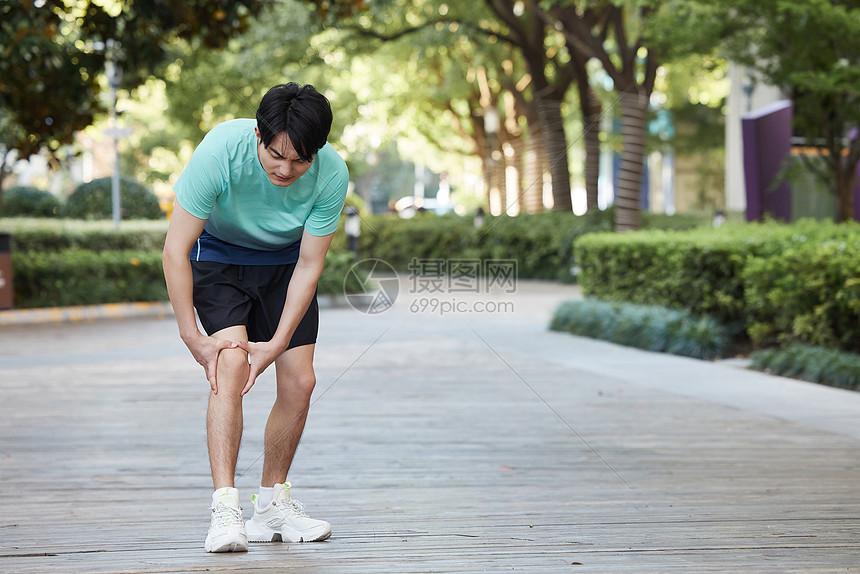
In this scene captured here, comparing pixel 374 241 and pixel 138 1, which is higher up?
pixel 138 1

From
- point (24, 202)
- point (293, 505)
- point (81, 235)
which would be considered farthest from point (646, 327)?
point (24, 202)

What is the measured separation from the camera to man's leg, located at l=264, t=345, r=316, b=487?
3715 millimetres

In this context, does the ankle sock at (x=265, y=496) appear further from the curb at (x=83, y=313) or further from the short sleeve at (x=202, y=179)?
the curb at (x=83, y=313)

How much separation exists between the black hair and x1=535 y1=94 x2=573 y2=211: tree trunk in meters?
19.8

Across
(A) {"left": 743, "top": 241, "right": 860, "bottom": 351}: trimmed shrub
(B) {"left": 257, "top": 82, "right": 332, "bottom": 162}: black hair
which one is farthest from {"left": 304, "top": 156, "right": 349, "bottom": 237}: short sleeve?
(A) {"left": 743, "top": 241, "right": 860, "bottom": 351}: trimmed shrub

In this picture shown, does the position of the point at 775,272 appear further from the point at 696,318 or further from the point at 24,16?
the point at 24,16

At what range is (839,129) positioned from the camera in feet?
38.8

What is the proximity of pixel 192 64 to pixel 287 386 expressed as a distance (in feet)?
57.8

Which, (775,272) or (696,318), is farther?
(696,318)

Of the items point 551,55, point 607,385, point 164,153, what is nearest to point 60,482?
point 607,385

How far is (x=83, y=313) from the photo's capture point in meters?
14.9

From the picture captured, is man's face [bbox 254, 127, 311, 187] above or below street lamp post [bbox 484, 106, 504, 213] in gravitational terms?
below

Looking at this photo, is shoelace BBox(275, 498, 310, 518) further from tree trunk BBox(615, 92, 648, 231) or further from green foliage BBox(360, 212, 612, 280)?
green foliage BBox(360, 212, 612, 280)

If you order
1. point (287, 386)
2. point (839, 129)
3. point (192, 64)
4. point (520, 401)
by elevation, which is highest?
point (192, 64)
